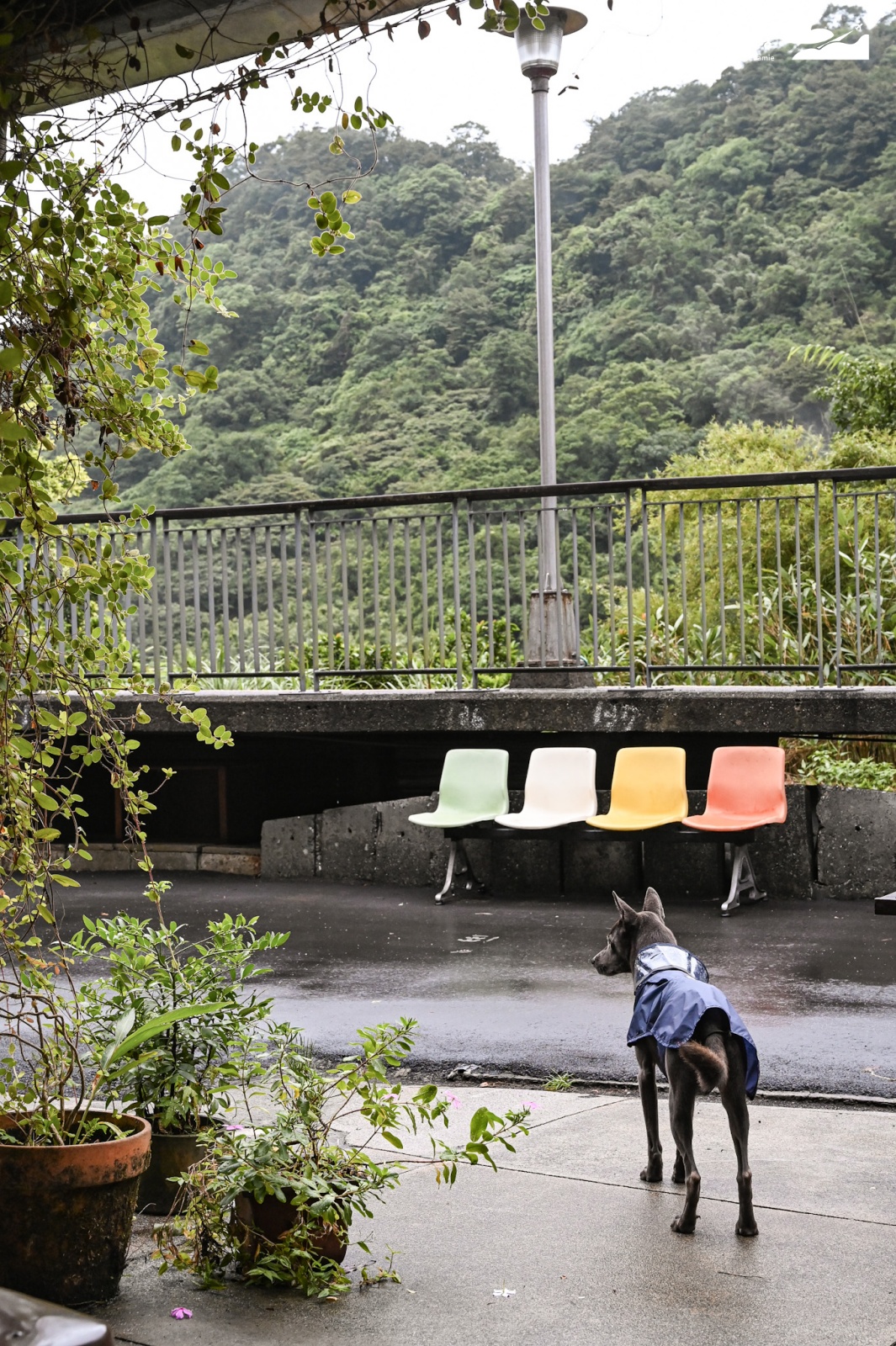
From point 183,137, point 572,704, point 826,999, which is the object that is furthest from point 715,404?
point 183,137

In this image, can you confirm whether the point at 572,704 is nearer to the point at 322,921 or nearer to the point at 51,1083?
the point at 322,921

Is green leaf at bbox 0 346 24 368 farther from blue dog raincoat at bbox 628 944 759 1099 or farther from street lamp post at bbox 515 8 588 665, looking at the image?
street lamp post at bbox 515 8 588 665

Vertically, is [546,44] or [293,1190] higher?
[546,44]

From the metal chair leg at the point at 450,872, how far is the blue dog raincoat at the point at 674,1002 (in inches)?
230

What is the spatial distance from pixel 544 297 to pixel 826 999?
8.10 metres

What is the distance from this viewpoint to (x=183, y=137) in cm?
359

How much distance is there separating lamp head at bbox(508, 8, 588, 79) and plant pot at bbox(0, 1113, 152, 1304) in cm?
1150

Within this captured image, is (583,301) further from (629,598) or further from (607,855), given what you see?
(607,855)

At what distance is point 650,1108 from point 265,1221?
1.23 m

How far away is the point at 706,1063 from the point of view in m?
3.60

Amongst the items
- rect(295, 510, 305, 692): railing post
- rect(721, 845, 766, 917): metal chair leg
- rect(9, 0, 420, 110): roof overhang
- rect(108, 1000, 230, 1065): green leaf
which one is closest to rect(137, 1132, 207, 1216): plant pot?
rect(108, 1000, 230, 1065): green leaf

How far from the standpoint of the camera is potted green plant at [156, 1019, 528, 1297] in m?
3.35

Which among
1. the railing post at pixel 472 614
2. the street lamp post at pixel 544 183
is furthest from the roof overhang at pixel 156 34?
the street lamp post at pixel 544 183

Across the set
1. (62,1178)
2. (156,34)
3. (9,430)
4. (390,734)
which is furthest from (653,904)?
(390,734)
